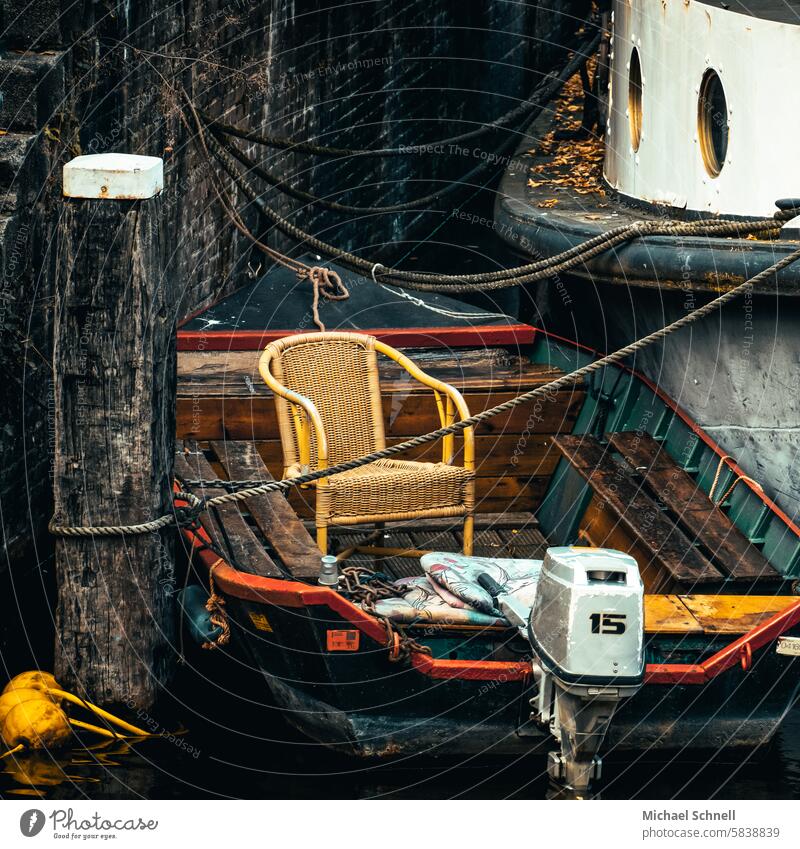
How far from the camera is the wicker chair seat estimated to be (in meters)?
5.94

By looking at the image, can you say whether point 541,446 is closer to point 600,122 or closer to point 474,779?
point 474,779

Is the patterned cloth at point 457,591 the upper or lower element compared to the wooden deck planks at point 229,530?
lower

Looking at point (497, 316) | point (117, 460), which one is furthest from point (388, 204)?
point (117, 460)

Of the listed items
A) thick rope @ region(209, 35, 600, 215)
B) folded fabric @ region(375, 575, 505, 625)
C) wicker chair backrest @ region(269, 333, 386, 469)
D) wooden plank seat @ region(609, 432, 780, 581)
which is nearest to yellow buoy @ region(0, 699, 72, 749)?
folded fabric @ region(375, 575, 505, 625)

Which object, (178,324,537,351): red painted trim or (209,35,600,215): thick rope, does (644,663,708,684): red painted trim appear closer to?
(178,324,537,351): red painted trim

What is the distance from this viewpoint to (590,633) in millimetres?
4469

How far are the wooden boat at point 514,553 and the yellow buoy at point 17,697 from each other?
0.71 meters

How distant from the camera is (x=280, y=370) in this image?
248 inches

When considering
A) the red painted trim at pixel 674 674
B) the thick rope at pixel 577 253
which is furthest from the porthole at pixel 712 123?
the red painted trim at pixel 674 674

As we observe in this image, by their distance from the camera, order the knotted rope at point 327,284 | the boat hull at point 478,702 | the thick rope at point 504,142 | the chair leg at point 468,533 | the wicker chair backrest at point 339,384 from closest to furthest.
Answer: the boat hull at point 478,702
the chair leg at point 468,533
the wicker chair backrest at point 339,384
the knotted rope at point 327,284
the thick rope at point 504,142

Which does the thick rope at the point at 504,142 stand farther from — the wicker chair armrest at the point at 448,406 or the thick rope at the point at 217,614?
the thick rope at the point at 217,614

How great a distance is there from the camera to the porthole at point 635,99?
7.46 metres

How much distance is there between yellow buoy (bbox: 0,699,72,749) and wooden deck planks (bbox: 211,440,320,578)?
3.12 feet

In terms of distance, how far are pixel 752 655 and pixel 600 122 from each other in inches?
201
